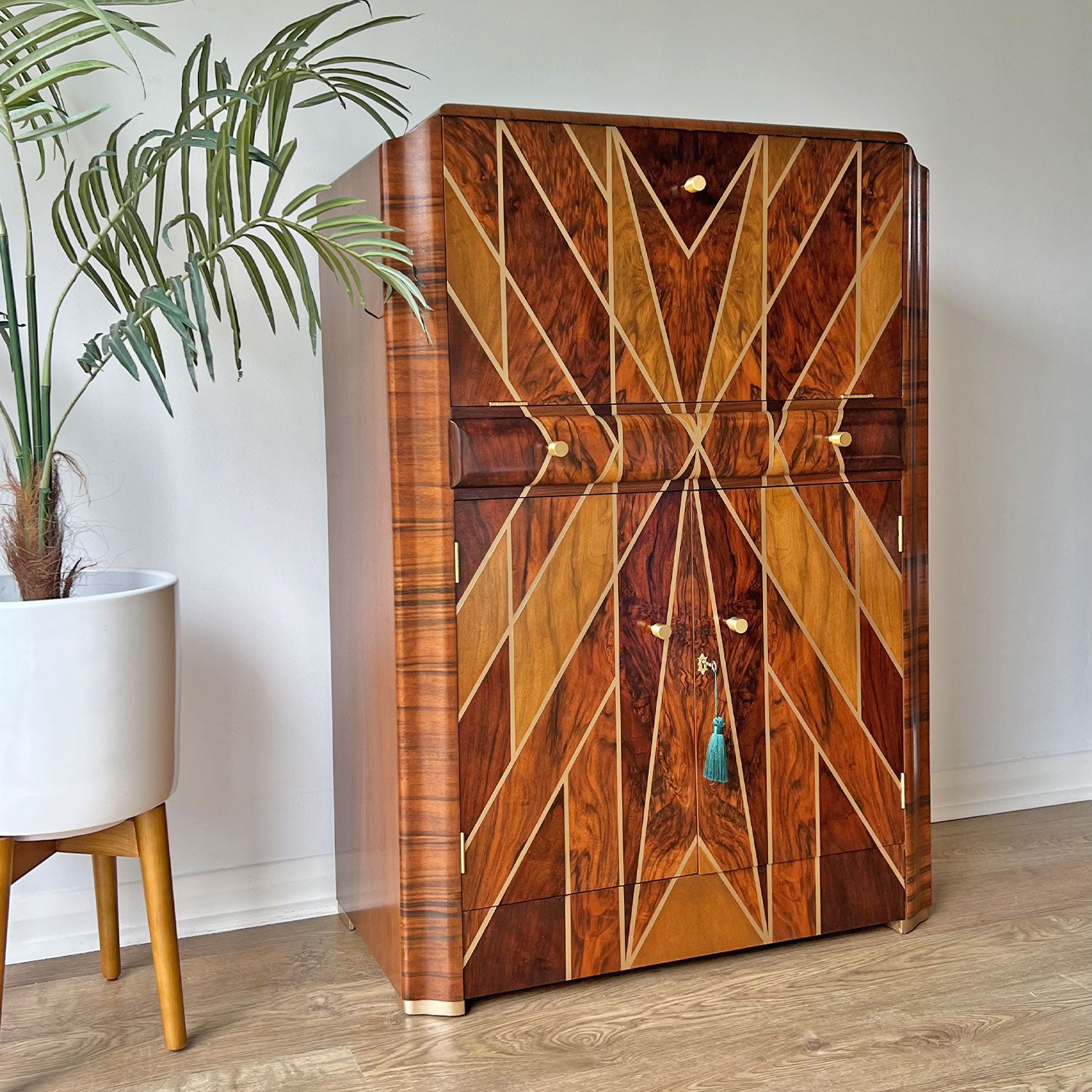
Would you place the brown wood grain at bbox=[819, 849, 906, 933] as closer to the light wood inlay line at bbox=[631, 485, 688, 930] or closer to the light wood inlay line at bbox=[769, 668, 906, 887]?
the light wood inlay line at bbox=[769, 668, 906, 887]

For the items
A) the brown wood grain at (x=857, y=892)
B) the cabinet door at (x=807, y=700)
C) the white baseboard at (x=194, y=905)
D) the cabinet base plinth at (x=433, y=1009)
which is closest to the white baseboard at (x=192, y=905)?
the white baseboard at (x=194, y=905)

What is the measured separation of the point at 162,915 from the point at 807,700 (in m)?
1.16

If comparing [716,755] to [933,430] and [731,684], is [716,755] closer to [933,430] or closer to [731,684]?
[731,684]

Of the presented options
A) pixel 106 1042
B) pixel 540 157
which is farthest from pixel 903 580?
pixel 106 1042

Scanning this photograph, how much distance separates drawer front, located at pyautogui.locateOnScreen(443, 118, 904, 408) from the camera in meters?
1.98

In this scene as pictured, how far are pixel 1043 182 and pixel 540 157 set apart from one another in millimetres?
1677

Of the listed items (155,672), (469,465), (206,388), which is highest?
(206,388)

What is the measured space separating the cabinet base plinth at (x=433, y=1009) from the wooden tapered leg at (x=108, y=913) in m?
0.55

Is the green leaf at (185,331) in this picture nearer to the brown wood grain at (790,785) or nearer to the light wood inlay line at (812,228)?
the light wood inlay line at (812,228)

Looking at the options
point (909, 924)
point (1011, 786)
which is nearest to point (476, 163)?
point (909, 924)

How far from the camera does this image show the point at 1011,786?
313 cm

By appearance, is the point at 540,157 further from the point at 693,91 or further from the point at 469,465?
the point at 693,91

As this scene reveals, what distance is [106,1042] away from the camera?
6.46 feet

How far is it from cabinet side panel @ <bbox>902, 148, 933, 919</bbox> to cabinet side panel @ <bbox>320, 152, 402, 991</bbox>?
978 millimetres
